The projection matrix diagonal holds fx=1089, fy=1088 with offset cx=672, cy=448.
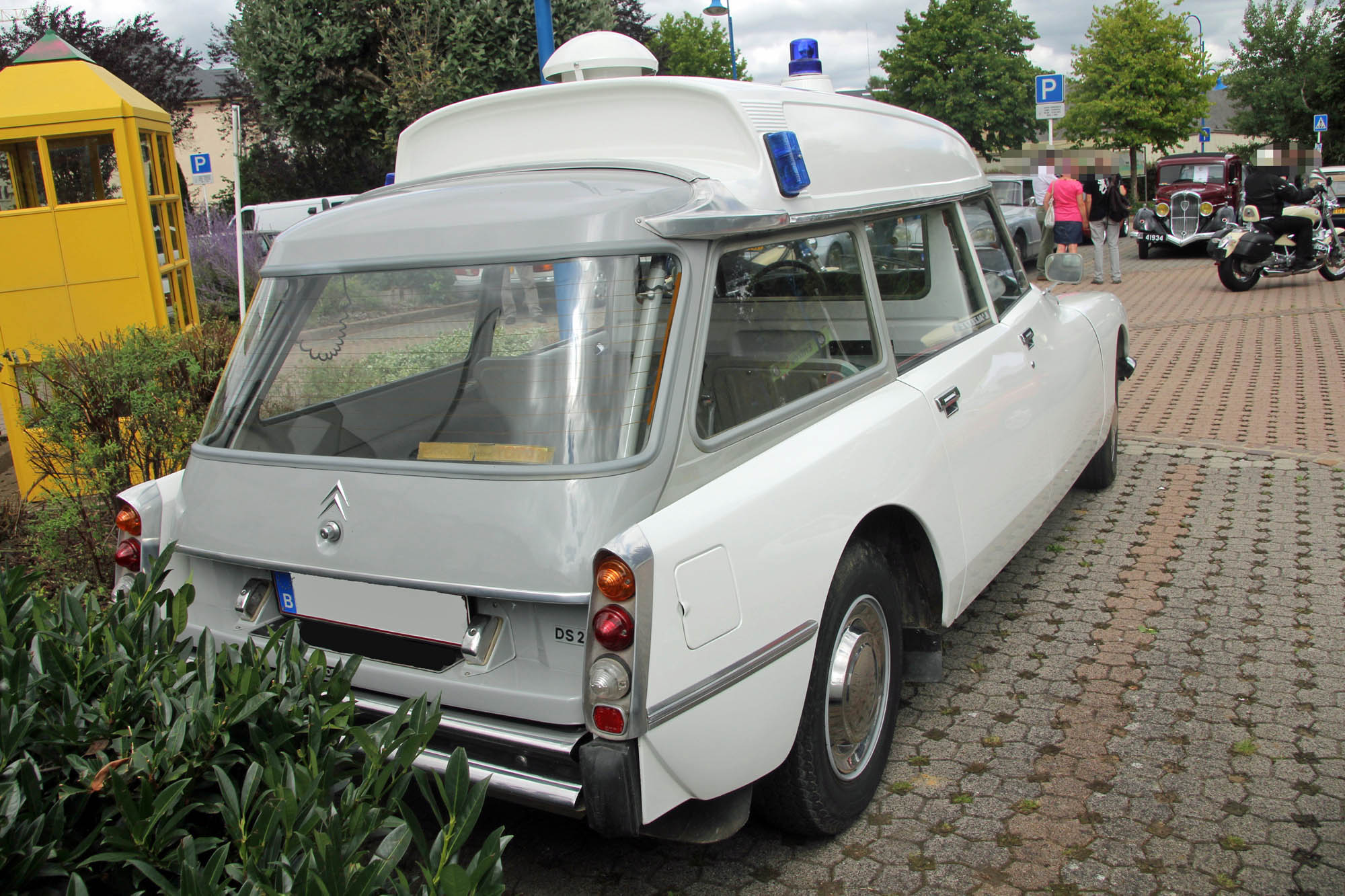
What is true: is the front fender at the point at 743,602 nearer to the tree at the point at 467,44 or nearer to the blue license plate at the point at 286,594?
the blue license plate at the point at 286,594

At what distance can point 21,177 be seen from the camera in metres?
7.48

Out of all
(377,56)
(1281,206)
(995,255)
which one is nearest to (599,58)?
(995,255)

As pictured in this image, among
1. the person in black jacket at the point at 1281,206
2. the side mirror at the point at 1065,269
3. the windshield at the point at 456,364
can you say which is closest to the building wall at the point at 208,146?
the person in black jacket at the point at 1281,206

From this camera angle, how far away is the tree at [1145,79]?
43438 mm

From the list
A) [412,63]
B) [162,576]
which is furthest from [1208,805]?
[412,63]

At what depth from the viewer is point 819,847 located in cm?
311

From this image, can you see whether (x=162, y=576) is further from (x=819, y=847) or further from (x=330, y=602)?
(x=819, y=847)

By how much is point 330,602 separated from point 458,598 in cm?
41

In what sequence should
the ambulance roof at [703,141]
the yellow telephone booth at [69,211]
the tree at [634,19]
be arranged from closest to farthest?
the ambulance roof at [703,141], the yellow telephone booth at [69,211], the tree at [634,19]

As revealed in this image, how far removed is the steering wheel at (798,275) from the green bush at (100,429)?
3.32m

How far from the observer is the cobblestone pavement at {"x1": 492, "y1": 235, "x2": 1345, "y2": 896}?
117 inches

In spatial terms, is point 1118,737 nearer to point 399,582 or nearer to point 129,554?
point 399,582

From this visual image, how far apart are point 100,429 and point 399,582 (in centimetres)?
319

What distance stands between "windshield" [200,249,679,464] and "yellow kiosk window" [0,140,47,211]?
5.27 metres
